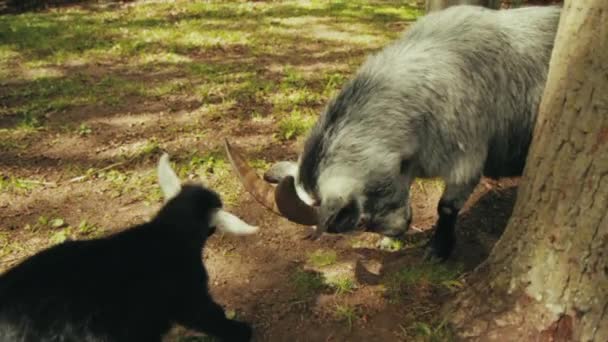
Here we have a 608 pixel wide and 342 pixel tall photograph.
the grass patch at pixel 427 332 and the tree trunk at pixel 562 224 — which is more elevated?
the tree trunk at pixel 562 224

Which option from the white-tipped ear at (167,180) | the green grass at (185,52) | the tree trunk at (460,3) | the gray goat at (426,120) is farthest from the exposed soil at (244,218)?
the tree trunk at (460,3)

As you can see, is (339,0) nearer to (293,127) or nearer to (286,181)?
(293,127)

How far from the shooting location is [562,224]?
9.24ft

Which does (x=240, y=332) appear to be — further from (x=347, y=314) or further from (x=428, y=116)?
(x=428, y=116)

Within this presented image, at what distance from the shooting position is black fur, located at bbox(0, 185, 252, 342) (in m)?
2.70

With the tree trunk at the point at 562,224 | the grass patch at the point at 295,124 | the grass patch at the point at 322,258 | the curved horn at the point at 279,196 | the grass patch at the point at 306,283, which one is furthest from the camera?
the grass patch at the point at 295,124

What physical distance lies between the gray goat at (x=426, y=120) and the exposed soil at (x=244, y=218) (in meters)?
0.52

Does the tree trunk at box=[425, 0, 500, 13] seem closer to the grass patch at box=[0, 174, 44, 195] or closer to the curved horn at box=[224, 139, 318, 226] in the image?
the curved horn at box=[224, 139, 318, 226]

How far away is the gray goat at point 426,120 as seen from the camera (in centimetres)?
364

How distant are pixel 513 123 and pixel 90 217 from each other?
3727mm

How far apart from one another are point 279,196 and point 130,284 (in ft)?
3.39

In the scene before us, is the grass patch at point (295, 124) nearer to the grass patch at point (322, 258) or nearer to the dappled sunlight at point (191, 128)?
the dappled sunlight at point (191, 128)

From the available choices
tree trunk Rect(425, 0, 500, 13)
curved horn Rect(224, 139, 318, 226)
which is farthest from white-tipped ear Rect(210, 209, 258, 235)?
tree trunk Rect(425, 0, 500, 13)

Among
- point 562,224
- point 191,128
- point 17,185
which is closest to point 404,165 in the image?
point 562,224
